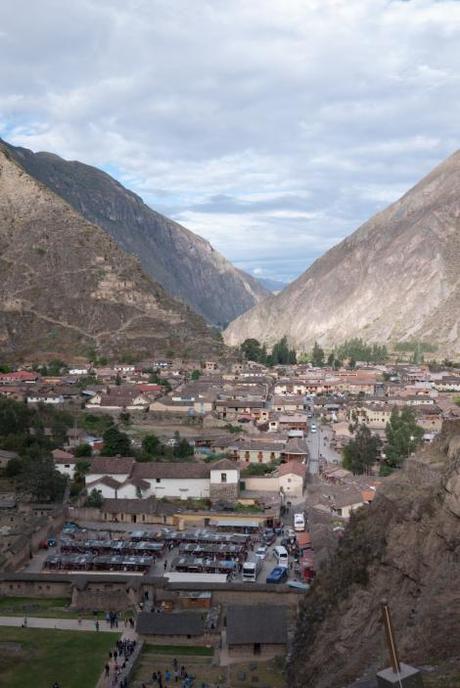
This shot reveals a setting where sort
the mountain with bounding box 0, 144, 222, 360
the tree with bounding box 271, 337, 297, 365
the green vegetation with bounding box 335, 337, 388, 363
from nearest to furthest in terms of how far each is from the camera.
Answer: the mountain with bounding box 0, 144, 222, 360
the tree with bounding box 271, 337, 297, 365
the green vegetation with bounding box 335, 337, 388, 363

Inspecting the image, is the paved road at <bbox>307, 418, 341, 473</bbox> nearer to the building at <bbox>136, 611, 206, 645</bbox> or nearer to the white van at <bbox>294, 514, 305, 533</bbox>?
the white van at <bbox>294, 514, 305, 533</bbox>

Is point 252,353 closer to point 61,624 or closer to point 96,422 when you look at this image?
point 96,422

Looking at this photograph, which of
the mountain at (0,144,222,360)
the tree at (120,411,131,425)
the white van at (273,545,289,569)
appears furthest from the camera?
the mountain at (0,144,222,360)

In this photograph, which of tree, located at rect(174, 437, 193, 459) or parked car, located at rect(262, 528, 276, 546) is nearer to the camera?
parked car, located at rect(262, 528, 276, 546)

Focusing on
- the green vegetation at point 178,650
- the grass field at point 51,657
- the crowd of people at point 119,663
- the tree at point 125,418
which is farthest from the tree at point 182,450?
the green vegetation at point 178,650

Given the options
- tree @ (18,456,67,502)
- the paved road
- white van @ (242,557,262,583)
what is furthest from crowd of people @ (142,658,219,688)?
the paved road

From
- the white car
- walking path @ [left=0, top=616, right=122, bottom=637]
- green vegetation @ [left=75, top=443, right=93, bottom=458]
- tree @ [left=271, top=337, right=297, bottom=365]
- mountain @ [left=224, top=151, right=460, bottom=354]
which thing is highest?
mountain @ [left=224, top=151, right=460, bottom=354]

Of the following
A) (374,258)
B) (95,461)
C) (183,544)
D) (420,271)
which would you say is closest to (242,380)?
(95,461)

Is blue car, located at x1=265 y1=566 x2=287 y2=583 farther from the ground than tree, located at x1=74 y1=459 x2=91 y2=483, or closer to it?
closer to it
